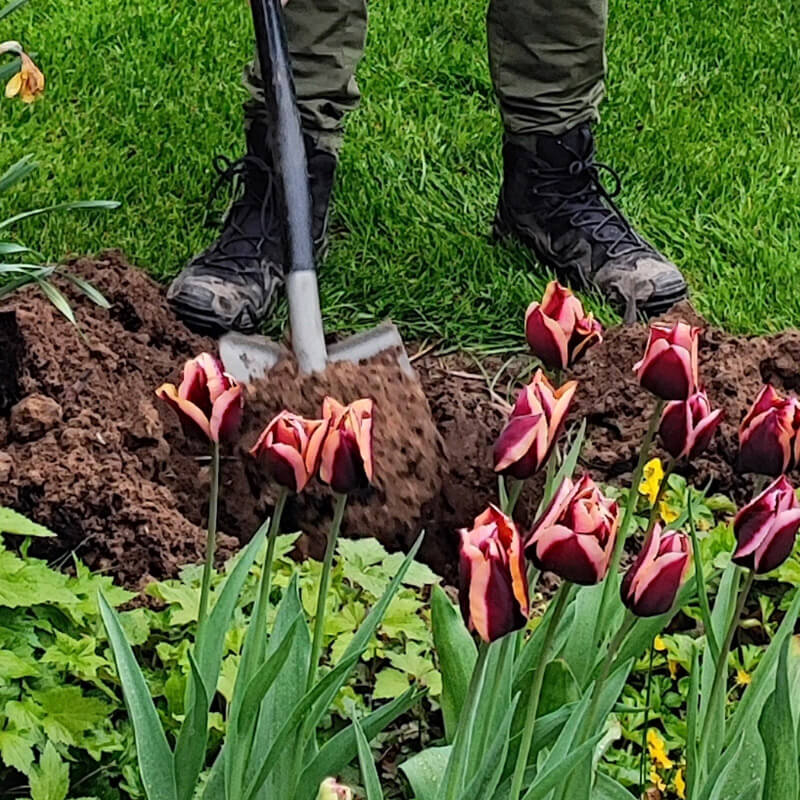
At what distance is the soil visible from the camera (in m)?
1.92

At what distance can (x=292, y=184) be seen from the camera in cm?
229

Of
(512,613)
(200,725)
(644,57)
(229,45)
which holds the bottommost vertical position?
(644,57)

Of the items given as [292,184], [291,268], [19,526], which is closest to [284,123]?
[292,184]

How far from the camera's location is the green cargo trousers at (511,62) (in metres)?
2.79

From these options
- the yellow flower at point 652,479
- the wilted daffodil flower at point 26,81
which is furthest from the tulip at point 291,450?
the wilted daffodil flower at point 26,81

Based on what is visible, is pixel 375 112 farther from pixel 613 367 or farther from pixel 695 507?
pixel 695 507

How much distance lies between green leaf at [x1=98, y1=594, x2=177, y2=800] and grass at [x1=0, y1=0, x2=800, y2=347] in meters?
1.51

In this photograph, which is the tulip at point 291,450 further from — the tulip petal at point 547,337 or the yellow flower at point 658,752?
the yellow flower at point 658,752

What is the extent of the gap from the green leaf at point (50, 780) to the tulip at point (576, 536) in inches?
26.1

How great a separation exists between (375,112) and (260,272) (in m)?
0.92

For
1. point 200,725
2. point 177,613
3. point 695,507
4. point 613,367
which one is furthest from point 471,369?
point 200,725

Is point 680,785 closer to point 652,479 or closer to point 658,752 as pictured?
point 658,752

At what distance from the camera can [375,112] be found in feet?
11.3

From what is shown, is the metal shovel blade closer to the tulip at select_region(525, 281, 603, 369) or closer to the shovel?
the shovel
